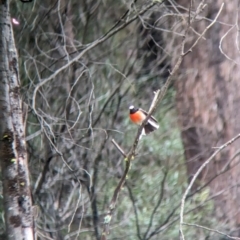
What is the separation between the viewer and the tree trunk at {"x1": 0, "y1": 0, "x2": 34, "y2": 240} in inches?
84.7

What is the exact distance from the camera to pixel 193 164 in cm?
417

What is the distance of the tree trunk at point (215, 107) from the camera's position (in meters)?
3.99

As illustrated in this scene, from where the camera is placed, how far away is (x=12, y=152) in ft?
7.20

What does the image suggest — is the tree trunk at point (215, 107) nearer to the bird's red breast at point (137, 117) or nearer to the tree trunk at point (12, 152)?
the bird's red breast at point (137, 117)

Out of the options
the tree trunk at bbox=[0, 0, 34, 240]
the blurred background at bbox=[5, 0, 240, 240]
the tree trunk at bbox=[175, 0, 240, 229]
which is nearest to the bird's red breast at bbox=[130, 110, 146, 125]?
the blurred background at bbox=[5, 0, 240, 240]

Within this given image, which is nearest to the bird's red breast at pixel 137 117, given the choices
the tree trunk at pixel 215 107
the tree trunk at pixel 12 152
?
the tree trunk at pixel 215 107

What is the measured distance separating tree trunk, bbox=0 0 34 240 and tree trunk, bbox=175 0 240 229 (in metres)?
1.99

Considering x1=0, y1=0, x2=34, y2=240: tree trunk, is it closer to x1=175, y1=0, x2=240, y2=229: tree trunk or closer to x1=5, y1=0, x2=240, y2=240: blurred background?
x1=5, y1=0, x2=240, y2=240: blurred background

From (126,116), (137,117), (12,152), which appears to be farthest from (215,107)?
(12,152)

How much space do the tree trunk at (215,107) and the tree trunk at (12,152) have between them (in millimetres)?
1995

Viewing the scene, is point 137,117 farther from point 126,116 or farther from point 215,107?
point 126,116

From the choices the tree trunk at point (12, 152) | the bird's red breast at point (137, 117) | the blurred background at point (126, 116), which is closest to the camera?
the tree trunk at point (12, 152)

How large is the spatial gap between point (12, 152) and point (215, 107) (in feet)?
7.18

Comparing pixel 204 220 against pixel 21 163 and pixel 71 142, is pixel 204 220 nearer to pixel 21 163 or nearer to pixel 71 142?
pixel 71 142
